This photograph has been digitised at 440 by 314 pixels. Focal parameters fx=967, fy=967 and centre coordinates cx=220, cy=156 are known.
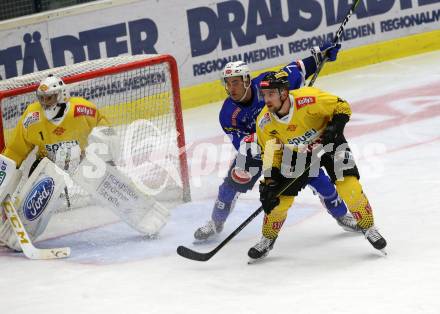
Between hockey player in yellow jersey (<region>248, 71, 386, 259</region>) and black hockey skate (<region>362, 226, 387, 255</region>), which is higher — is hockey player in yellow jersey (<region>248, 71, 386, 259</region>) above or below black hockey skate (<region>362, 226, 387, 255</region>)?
above

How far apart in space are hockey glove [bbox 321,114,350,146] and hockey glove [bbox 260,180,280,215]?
347mm

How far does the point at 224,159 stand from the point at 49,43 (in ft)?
6.90

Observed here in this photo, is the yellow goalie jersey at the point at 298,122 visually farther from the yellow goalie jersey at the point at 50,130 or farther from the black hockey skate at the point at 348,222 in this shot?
the yellow goalie jersey at the point at 50,130

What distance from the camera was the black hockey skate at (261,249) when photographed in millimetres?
4969

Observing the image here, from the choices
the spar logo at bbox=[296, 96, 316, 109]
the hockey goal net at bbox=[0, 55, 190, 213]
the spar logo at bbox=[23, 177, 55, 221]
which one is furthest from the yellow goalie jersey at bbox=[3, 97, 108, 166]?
the spar logo at bbox=[296, 96, 316, 109]

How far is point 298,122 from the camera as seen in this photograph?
4.78 m

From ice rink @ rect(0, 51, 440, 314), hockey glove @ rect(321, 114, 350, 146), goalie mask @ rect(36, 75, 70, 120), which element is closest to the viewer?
ice rink @ rect(0, 51, 440, 314)

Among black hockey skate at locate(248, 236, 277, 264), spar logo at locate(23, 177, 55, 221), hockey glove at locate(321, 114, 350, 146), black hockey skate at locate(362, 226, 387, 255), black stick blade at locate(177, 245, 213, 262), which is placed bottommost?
black stick blade at locate(177, 245, 213, 262)

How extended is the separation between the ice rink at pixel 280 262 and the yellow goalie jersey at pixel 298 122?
592mm

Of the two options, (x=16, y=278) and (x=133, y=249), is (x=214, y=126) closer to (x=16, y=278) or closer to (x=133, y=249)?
(x=133, y=249)

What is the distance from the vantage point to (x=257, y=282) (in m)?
4.66

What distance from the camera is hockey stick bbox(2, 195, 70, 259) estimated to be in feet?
18.2

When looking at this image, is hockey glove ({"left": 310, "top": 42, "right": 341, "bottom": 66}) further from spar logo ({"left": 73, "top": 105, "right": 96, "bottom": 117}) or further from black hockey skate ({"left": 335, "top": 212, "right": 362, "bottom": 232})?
spar logo ({"left": 73, "top": 105, "right": 96, "bottom": 117})

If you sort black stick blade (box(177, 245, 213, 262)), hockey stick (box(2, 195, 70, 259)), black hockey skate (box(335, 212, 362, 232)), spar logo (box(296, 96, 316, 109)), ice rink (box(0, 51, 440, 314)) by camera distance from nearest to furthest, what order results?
1. ice rink (box(0, 51, 440, 314))
2. spar logo (box(296, 96, 316, 109))
3. black stick blade (box(177, 245, 213, 262))
4. black hockey skate (box(335, 212, 362, 232))
5. hockey stick (box(2, 195, 70, 259))
